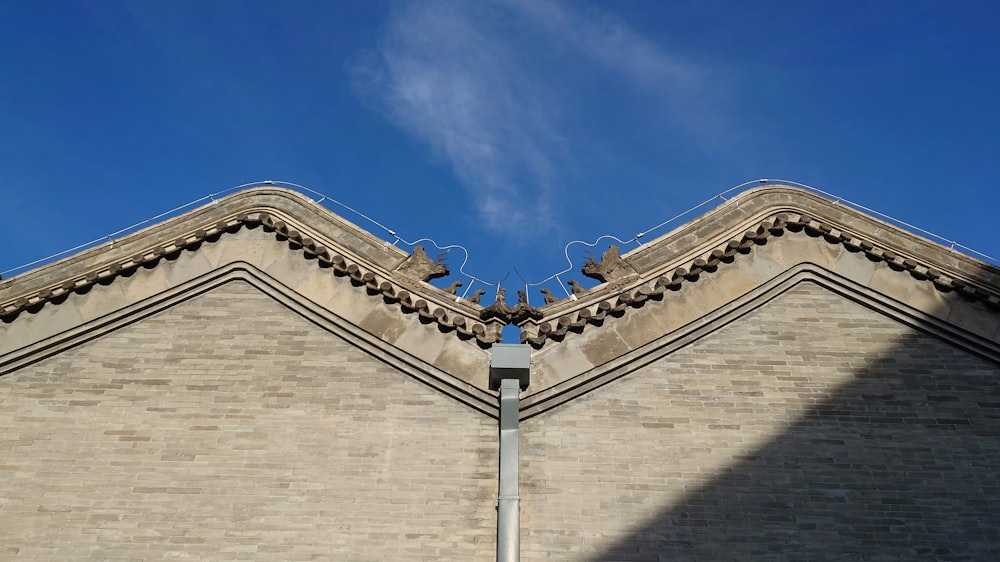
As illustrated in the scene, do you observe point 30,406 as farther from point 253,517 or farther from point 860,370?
point 860,370

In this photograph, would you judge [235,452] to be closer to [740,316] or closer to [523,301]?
[523,301]

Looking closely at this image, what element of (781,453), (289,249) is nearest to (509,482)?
(781,453)

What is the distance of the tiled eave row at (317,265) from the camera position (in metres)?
14.9

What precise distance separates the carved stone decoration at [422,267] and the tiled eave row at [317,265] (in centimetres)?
23

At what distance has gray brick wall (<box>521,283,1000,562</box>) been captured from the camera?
12484 mm

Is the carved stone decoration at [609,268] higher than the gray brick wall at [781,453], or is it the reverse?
the carved stone decoration at [609,268]

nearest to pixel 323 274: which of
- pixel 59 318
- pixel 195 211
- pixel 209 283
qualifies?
pixel 209 283

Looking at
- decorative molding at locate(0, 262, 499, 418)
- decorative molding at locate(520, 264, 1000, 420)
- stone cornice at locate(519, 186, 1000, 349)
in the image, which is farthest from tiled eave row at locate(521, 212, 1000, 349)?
decorative molding at locate(0, 262, 499, 418)

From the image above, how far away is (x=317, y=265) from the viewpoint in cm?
1569

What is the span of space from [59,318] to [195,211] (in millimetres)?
2956

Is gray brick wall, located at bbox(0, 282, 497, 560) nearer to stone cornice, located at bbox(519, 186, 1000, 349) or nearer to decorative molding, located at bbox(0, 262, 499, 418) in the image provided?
decorative molding, located at bbox(0, 262, 499, 418)

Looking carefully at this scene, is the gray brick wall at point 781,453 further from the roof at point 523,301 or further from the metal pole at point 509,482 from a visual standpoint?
the roof at point 523,301

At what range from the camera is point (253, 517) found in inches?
502

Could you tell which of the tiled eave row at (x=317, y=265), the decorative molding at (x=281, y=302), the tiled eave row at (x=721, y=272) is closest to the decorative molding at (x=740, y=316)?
the tiled eave row at (x=721, y=272)
